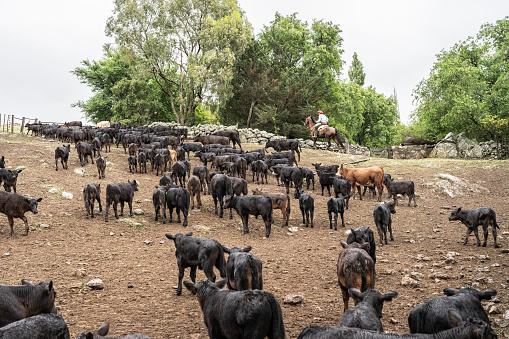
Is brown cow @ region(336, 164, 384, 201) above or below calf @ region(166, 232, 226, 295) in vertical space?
above

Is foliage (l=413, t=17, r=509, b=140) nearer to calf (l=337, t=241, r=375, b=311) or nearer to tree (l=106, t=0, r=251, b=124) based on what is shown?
tree (l=106, t=0, r=251, b=124)

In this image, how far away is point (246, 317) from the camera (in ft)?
15.9

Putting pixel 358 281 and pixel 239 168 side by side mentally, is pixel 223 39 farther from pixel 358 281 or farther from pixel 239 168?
pixel 358 281

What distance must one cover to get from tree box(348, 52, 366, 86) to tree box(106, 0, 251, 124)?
138 ft

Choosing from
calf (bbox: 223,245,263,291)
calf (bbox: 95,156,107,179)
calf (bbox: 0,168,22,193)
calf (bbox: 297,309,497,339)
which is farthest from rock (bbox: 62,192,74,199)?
calf (bbox: 297,309,497,339)

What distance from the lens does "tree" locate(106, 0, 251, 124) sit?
4081 cm

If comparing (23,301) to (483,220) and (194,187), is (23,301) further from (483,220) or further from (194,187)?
(483,220)

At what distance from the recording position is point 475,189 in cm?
2294

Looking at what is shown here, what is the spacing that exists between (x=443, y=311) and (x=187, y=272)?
6184mm

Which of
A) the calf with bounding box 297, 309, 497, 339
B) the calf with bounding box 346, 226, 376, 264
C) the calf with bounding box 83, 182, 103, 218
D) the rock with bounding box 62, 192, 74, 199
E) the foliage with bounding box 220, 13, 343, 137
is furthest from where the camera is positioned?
the foliage with bounding box 220, 13, 343, 137

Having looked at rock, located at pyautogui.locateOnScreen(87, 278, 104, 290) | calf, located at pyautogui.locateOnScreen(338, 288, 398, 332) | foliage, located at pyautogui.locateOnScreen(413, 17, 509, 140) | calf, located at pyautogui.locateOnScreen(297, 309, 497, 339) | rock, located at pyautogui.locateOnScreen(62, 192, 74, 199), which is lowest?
rock, located at pyautogui.locateOnScreen(87, 278, 104, 290)

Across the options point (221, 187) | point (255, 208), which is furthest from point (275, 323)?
point (221, 187)

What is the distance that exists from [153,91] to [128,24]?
1719 cm

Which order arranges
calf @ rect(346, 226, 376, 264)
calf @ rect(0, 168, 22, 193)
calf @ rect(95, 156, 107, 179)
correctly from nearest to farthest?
calf @ rect(346, 226, 376, 264) → calf @ rect(0, 168, 22, 193) → calf @ rect(95, 156, 107, 179)
